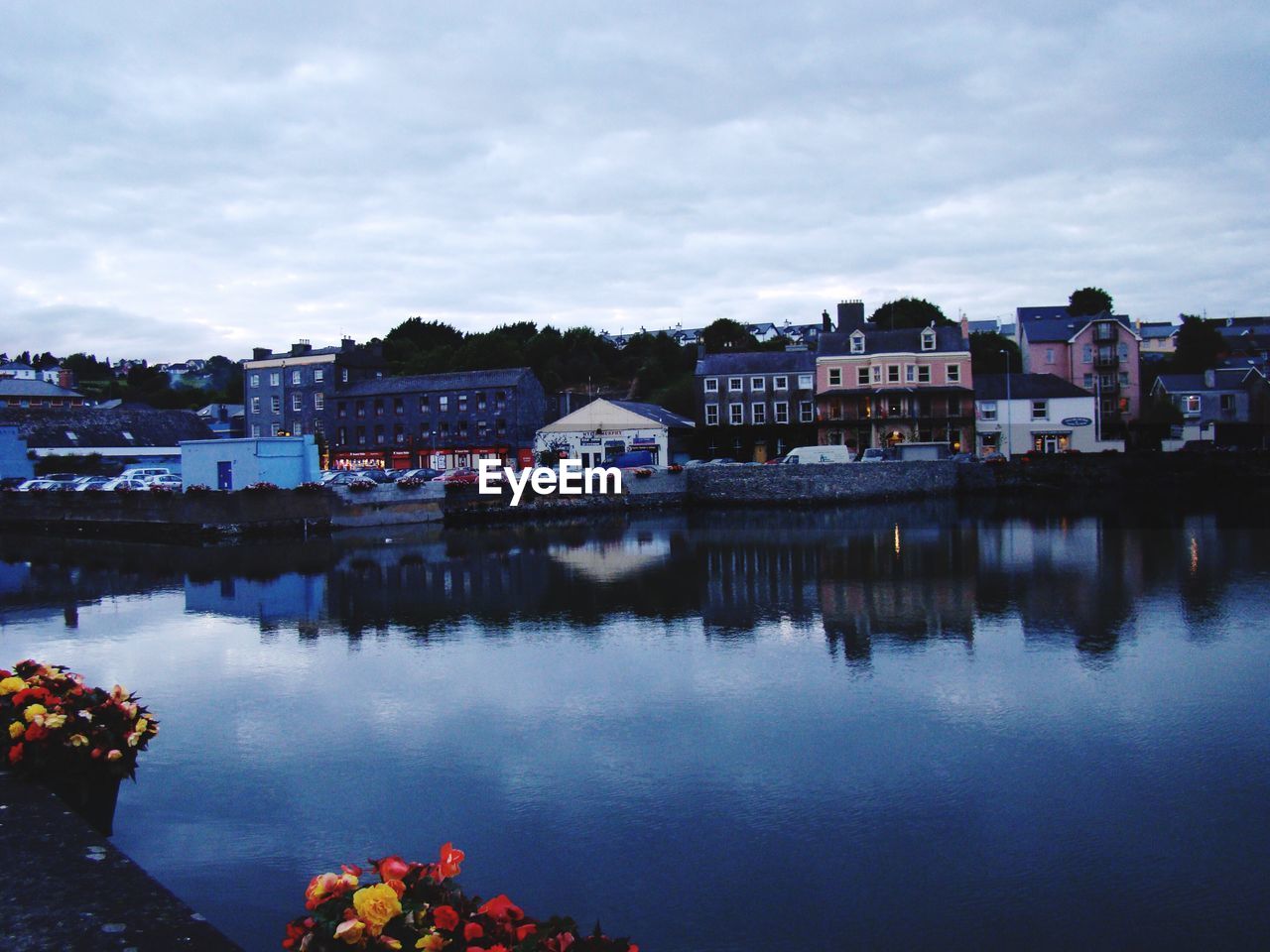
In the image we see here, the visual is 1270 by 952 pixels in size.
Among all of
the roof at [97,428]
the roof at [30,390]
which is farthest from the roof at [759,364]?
the roof at [30,390]

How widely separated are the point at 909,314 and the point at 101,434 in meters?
67.1

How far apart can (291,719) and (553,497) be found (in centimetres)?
3805

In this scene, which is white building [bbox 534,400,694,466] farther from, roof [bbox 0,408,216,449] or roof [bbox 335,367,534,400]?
roof [bbox 0,408,216,449]

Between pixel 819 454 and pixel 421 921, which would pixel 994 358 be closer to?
pixel 819 454

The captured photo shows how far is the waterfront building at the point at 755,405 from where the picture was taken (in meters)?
69.2

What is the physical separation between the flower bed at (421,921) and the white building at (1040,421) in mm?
68154

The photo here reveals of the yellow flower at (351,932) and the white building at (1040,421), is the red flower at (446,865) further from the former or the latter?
the white building at (1040,421)

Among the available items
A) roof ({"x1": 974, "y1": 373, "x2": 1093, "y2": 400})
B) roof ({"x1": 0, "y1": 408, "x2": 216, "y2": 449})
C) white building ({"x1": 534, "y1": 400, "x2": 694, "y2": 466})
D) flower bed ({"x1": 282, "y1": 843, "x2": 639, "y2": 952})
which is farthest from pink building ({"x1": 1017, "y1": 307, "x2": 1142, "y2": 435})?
flower bed ({"x1": 282, "y1": 843, "x2": 639, "y2": 952})

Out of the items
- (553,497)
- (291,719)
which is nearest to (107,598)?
(291,719)

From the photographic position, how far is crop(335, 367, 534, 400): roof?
7425 centimetres

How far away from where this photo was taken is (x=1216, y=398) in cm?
7825

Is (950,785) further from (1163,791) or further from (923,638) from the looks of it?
(923,638)

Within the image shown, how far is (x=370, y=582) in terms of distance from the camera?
28875 mm

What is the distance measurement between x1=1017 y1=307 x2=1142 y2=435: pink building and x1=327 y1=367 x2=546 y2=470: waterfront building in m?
38.5
